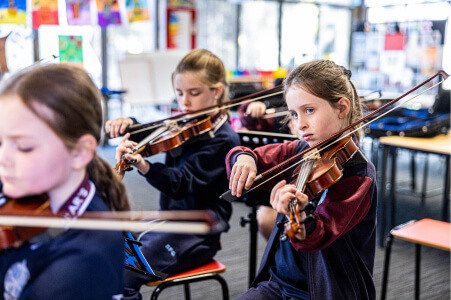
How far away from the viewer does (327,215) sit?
1.20 meters

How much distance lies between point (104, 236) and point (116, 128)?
3.58ft

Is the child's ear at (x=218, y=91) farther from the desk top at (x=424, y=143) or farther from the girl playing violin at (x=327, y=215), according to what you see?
the desk top at (x=424, y=143)

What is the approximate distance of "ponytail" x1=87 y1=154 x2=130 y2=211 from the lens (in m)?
0.97

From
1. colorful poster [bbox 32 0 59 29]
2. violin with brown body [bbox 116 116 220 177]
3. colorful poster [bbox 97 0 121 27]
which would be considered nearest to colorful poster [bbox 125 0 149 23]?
colorful poster [bbox 97 0 121 27]

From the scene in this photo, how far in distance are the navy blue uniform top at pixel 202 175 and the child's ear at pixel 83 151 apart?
80 centimetres

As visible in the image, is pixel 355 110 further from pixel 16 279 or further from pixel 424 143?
pixel 424 143

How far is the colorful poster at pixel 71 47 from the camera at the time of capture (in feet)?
17.0

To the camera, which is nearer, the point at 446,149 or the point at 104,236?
the point at 104,236

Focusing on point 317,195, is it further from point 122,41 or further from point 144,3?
point 122,41

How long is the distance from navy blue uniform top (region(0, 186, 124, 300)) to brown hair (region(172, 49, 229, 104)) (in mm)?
1111

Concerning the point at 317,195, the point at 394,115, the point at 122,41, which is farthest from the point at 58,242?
the point at 122,41

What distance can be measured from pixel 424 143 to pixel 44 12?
3838 mm

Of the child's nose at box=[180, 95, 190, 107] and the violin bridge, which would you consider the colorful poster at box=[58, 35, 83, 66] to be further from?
the violin bridge

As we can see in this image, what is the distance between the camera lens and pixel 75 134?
2.77 ft
